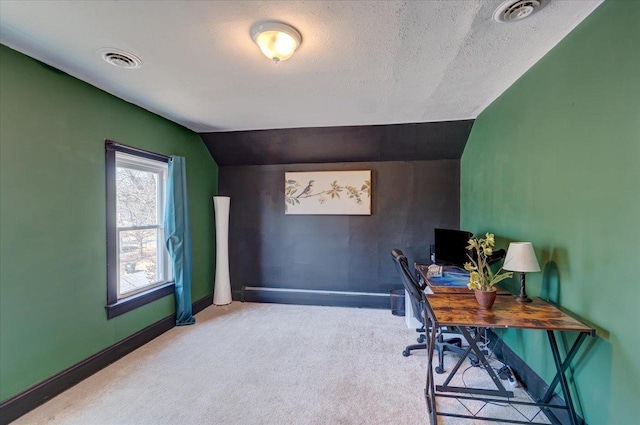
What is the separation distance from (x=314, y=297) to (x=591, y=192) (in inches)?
130

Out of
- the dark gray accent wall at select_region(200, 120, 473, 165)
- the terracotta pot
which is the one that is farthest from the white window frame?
the terracotta pot

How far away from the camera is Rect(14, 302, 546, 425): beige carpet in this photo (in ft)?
6.18

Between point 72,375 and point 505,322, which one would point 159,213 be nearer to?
point 72,375

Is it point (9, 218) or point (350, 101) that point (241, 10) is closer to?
point (350, 101)

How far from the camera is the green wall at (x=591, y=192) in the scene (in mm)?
1317

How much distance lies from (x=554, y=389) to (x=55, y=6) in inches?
141

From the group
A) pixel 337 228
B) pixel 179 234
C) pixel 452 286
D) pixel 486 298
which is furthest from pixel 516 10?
pixel 179 234

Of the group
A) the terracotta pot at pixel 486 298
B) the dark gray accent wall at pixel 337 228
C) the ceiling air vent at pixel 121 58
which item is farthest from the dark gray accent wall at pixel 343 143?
the terracotta pot at pixel 486 298

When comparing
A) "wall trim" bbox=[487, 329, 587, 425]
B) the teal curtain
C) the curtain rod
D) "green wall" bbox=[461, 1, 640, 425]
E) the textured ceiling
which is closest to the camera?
"green wall" bbox=[461, 1, 640, 425]

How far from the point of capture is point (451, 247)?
308cm

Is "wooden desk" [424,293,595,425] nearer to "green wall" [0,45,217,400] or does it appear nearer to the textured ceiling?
the textured ceiling

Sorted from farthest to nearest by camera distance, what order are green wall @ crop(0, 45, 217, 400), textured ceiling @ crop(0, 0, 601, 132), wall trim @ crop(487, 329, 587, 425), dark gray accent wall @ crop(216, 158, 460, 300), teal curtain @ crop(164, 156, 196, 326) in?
dark gray accent wall @ crop(216, 158, 460, 300) → teal curtain @ crop(164, 156, 196, 326) → green wall @ crop(0, 45, 217, 400) → wall trim @ crop(487, 329, 587, 425) → textured ceiling @ crop(0, 0, 601, 132)

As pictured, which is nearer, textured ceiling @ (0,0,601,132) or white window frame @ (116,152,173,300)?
textured ceiling @ (0,0,601,132)

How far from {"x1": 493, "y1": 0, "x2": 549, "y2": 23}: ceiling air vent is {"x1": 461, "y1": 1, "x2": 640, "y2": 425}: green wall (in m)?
0.34
